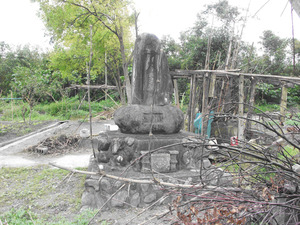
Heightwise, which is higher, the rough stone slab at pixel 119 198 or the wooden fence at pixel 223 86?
the wooden fence at pixel 223 86

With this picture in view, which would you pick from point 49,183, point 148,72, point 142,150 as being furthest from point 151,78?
point 49,183

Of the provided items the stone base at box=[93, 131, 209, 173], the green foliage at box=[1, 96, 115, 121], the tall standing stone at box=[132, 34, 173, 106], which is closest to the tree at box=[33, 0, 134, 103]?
the green foliage at box=[1, 96, 115, 121]

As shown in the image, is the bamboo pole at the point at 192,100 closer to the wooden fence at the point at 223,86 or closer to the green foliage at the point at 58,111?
the wooden fence at the point at 223,86

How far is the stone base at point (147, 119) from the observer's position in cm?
417

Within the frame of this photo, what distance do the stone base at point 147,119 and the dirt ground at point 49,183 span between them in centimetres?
78

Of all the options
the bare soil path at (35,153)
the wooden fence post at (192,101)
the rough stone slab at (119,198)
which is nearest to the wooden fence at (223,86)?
the wooden fence post at (192,101)

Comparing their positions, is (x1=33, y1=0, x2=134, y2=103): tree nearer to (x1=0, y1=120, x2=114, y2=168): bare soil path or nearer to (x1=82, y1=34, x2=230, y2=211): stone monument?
(x1=0, y1=120, x2=114, y2=168): bare soil path

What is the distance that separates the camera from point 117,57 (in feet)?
45.9

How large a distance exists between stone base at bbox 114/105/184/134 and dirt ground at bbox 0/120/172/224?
0.78 meters

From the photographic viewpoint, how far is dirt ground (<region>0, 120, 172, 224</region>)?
10.9ft

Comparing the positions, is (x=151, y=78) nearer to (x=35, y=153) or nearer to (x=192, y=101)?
(x=192, y=101)

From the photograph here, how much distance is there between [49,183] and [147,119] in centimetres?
220

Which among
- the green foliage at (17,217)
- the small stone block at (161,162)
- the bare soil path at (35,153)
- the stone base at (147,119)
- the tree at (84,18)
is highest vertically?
the tree at (84,18)

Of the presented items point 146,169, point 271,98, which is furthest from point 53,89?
point 271,98
